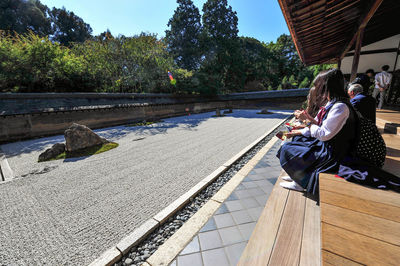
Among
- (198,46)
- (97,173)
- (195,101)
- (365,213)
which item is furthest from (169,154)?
(198,46)

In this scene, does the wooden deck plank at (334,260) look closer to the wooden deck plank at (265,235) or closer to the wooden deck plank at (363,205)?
the wooden deck plank at (363,205)

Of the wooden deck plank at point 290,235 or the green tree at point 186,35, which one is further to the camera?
the green tree at point 186,35

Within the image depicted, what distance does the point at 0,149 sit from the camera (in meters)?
5.71

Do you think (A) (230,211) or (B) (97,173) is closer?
(A) (230,211)

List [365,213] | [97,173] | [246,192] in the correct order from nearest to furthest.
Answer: [365,213] → [246,192] → [97,173]

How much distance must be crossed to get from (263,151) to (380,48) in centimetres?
853

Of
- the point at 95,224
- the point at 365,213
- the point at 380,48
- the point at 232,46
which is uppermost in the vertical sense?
the point at 232,46

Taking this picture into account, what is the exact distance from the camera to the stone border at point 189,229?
157cm

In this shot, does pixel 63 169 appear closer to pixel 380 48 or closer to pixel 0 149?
pixel 0 149

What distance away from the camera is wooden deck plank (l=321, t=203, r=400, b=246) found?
34.6 inches

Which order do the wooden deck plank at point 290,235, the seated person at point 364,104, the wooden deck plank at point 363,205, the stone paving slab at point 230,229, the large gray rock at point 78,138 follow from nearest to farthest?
the wooden deck plank at point 363,205
the wooden deck plank at point 290,235
the stone paving slab at point 230,229
the seated person at point 364,104
the large gray rock at point 78,138

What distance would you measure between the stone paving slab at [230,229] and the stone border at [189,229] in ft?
0.17

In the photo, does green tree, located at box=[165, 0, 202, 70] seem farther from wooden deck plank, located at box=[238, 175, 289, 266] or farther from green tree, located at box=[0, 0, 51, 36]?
wooden deck plank, located at box=[238, 175, 289, 266]

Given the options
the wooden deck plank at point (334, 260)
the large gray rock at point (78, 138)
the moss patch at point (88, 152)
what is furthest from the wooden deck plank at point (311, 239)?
the large gray rock at point (78, 138)
